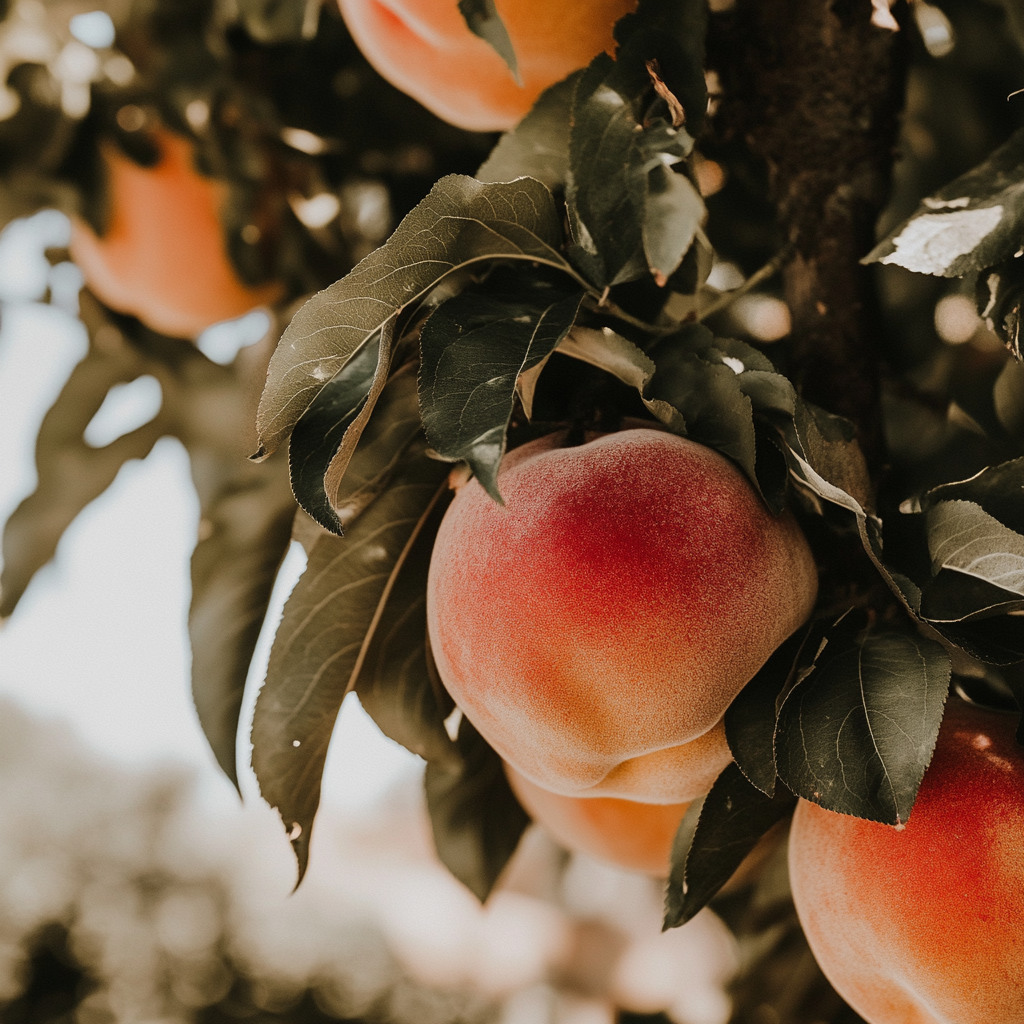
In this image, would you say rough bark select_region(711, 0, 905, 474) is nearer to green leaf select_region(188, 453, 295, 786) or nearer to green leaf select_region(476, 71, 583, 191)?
green leaf select_region(476, 71, 583, 191)

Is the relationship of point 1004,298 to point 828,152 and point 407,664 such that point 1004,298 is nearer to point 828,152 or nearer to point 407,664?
point 828,152

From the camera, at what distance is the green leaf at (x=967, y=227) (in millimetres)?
393

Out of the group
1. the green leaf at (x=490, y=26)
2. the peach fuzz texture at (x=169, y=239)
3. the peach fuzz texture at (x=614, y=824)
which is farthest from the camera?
the peach fuzz texture at (x=169, y=239)

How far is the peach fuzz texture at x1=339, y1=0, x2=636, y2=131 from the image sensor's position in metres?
0.47

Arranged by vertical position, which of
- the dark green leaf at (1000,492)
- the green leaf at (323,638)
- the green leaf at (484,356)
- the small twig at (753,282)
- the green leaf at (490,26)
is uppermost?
the green leaf at (490,26)

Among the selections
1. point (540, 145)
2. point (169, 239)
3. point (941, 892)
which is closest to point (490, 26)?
point (540, 145)

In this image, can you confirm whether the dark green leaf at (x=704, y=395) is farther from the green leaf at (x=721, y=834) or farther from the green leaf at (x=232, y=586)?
the green leaf at (x=232, y=586)

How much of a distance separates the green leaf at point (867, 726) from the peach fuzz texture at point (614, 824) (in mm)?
187

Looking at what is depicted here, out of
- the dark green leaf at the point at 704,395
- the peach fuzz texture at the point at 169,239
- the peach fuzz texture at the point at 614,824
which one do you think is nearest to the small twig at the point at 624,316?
the dark green leaf at the point at 704,395

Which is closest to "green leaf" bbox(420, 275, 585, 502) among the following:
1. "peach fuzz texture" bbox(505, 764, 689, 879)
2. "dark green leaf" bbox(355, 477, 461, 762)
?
"dark green leaf" bbox(355, 477, 461, 762)

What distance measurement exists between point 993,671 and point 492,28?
1.17 feet

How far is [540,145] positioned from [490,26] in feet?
0.17

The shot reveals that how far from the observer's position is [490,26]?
43 cm

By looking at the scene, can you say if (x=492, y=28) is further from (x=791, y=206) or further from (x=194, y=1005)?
(x=194, y=1005)
